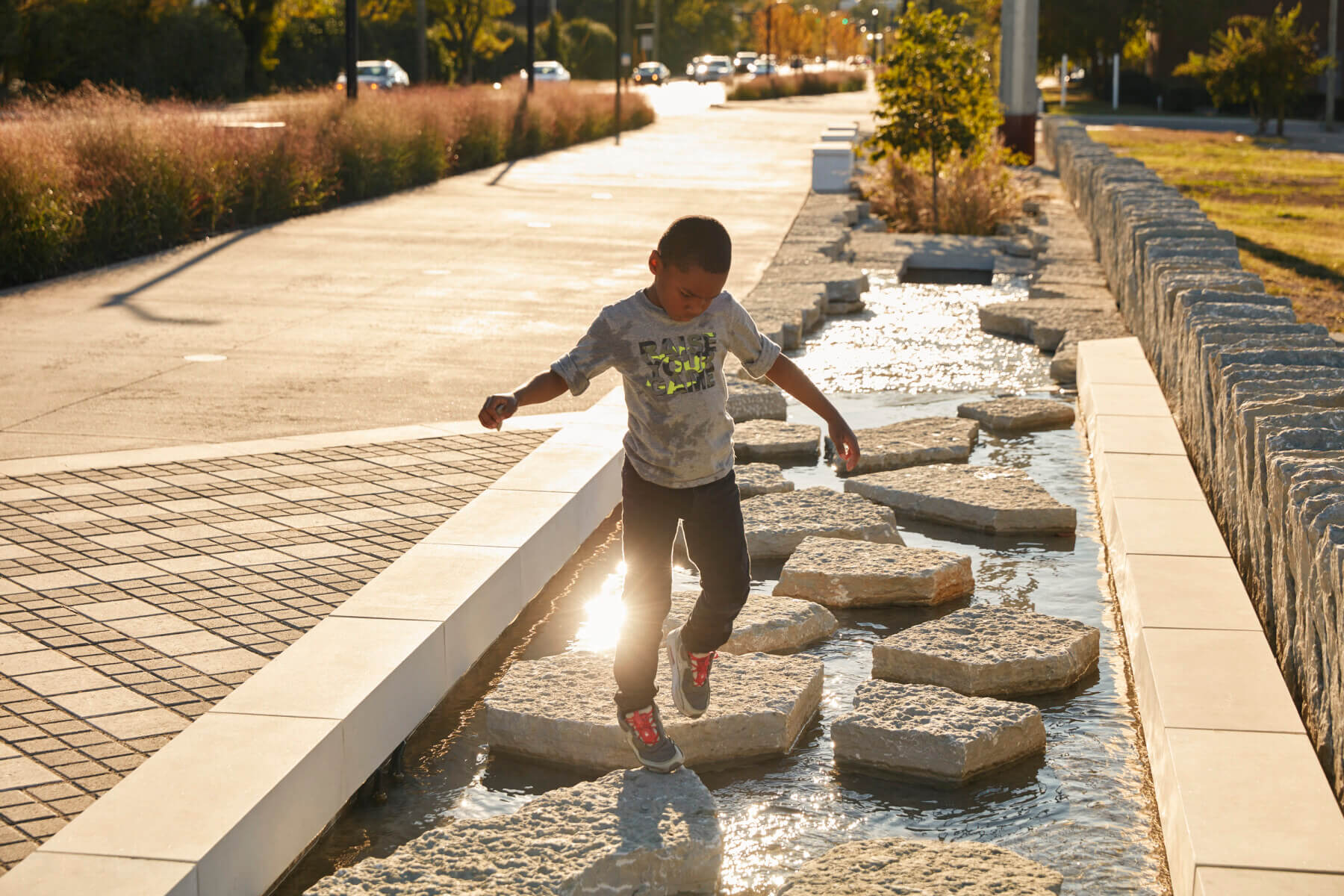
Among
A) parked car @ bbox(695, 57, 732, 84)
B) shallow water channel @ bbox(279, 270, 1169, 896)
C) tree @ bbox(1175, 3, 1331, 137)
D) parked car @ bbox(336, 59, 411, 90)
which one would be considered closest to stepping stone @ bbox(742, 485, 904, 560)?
shallow water channel @ bbox(279, 270, 1169, 896)

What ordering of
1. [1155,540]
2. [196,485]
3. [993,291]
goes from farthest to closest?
[993,291], [196,485], [1155,540]

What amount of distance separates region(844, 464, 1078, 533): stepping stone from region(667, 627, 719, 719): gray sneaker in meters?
2.51

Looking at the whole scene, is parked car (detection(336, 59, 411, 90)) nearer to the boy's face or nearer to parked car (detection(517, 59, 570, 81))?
parked car (detection(517, 59, 570, 81))

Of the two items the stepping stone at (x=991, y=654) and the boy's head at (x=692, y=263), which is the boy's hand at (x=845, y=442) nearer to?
the boy's head at (x=692, y=263)

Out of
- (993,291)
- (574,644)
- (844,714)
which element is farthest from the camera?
(993,291)

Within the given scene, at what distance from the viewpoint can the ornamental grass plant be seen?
12.3 meters

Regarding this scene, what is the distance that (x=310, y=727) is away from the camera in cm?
369

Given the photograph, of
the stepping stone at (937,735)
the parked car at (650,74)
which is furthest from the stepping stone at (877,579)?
the parked car at (650,74)

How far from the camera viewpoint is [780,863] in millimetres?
3592

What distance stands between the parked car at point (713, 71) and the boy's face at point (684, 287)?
79.4 m

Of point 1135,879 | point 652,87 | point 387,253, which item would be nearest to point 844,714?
point 1135,879

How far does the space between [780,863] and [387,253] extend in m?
11.3

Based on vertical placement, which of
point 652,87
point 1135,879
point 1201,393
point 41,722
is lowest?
point 1135,879

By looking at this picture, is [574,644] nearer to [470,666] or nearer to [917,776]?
[470,666]
